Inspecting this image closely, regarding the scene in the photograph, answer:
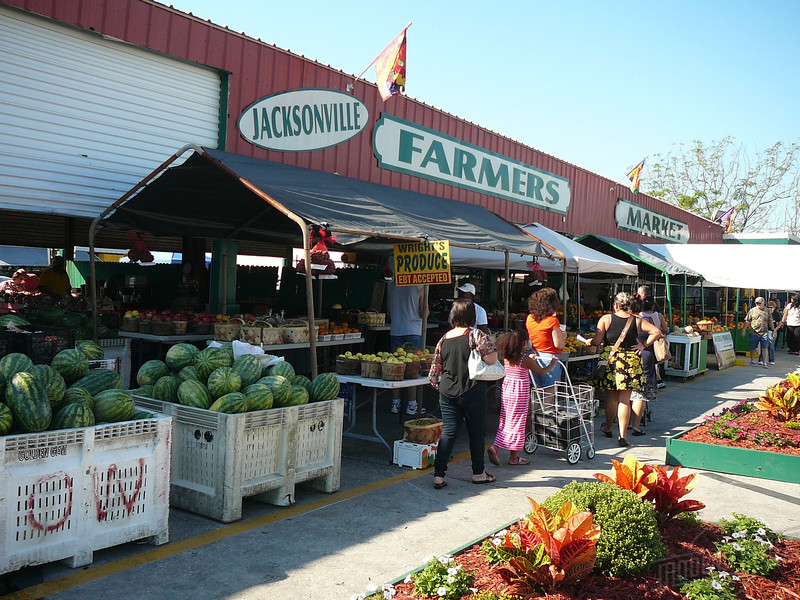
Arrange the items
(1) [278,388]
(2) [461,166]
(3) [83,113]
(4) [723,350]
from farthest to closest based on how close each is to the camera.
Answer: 1. (4) [723,350]
2. (2) [461,166]
3. (3) [83,113]
4. (1) [278,388]

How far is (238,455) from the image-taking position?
521 centimetres

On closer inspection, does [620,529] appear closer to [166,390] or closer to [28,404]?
[28,404]

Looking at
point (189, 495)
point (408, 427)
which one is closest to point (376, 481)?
point (408, 427)

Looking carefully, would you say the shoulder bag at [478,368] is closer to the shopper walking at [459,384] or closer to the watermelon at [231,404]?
the shopper walking at [459,384]

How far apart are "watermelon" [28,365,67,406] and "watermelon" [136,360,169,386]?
1532 mm

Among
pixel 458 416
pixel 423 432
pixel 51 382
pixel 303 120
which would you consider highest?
pixel 303 120

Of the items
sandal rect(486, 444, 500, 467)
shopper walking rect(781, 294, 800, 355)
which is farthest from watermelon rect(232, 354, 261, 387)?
shopper walking rect(781, 294, 800, 355)

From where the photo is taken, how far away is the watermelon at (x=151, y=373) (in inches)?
237

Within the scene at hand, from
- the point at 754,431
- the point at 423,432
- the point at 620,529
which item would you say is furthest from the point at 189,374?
the point at 754,431

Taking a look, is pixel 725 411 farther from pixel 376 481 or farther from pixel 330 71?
pixel 330 71

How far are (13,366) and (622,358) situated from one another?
22.0 feet

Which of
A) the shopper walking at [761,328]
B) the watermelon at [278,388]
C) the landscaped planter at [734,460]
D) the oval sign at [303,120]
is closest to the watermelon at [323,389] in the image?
the watermelon at [278,388]

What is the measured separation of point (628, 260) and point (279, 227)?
1133 centimetres

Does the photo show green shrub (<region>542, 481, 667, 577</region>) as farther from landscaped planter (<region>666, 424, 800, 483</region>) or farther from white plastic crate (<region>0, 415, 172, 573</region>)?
landscaped planter (<region>666, 424, 800, 483</region>)
